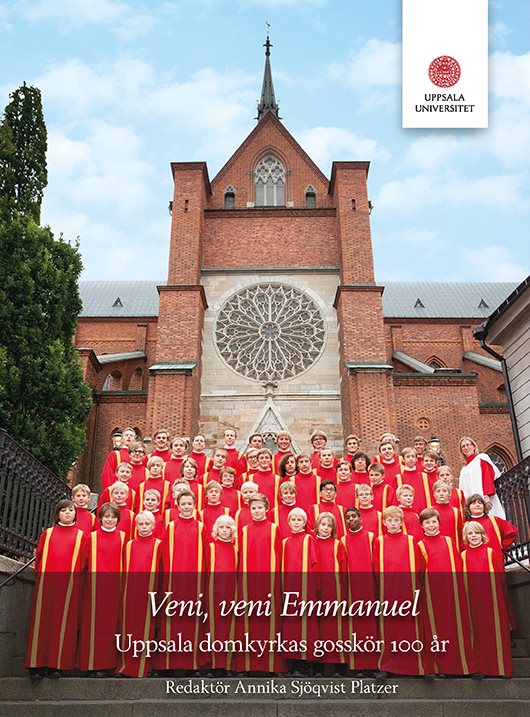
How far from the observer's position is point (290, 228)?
20875 millimetres

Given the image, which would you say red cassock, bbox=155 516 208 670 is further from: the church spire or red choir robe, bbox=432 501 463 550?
the church spire

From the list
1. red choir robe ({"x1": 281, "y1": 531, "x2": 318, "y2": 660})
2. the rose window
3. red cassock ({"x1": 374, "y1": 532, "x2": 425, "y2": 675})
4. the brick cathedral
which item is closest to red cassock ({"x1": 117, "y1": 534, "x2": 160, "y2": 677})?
red choir robe ({"x1": 281, "y1": 531, "x2": 318, "y2": 660})

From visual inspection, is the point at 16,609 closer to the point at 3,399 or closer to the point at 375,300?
the point at 3,399

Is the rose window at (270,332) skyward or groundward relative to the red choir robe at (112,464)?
skyward

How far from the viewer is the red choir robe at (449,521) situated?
6.41 m

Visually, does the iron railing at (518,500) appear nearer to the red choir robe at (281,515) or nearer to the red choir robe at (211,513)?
the red choir robe at (281,515)

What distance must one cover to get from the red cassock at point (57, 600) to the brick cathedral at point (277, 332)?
1116cm

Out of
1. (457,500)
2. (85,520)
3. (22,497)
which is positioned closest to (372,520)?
(457,500)

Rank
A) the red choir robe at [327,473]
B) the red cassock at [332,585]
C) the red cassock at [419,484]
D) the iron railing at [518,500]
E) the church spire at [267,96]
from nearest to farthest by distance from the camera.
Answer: the red cassock at [332,585]
the iron railing at [518,500]
the red cassock at [419,484]
the red choir robe at [327,473]
the church spire at [267,96]

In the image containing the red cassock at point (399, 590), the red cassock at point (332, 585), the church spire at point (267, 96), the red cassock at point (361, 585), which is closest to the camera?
the red cassock at point (399, 590)

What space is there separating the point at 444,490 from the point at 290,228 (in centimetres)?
1565

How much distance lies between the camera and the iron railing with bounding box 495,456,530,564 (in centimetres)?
693

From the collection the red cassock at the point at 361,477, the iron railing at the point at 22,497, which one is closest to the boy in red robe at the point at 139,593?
the iron railing at the point at 22,497

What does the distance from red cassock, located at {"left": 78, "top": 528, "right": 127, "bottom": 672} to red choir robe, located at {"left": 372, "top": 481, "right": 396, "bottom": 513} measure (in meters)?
2.97
